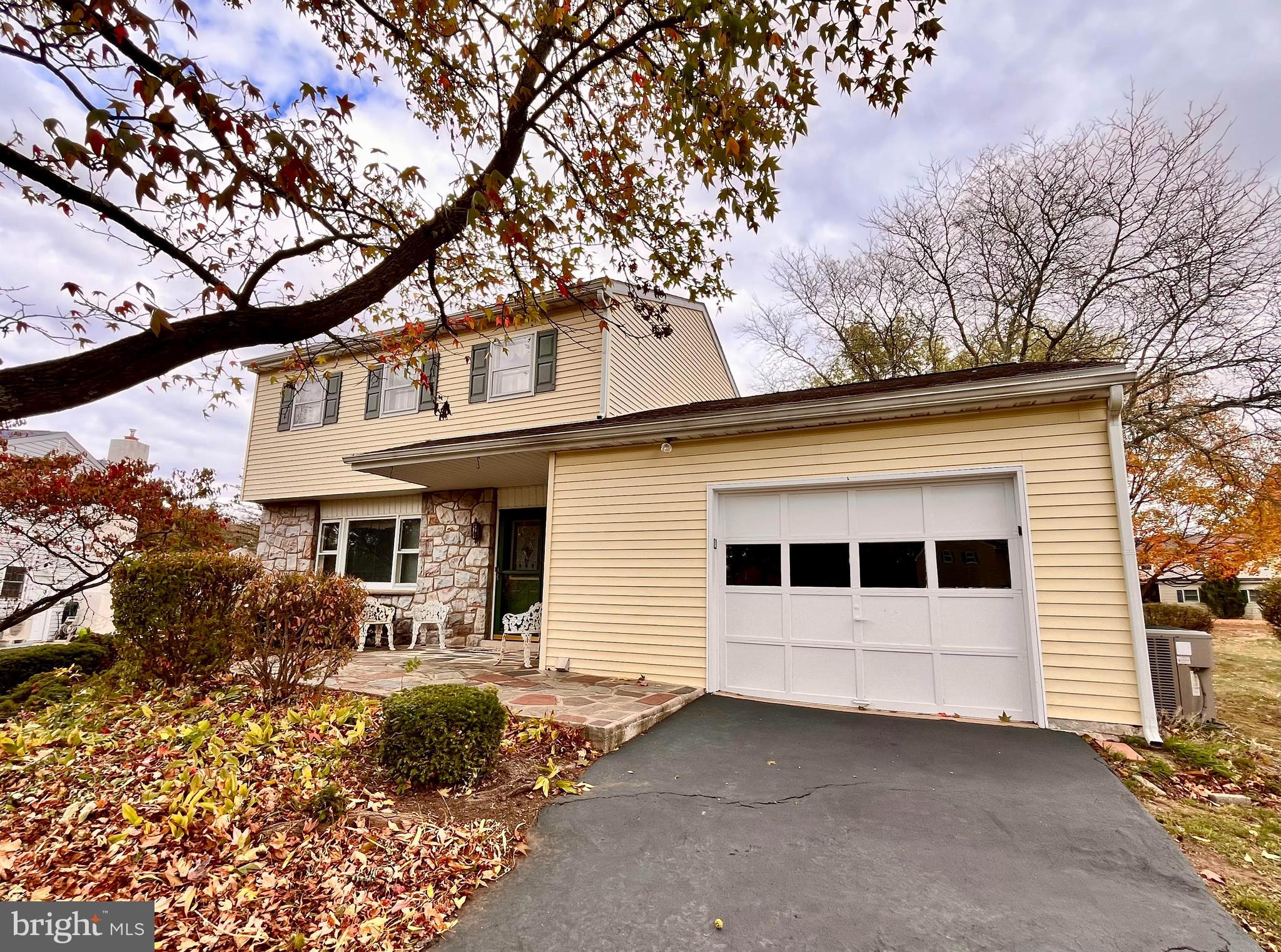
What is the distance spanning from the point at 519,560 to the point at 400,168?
6574 millimetres

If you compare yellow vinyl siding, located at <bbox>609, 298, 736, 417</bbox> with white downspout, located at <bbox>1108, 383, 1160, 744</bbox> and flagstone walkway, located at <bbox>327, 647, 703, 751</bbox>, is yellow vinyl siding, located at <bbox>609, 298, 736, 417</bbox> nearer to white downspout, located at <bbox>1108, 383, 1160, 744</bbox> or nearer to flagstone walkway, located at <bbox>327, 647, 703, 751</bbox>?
flagstone walkway, located at <bbox>327, 647, 703, 751</bbox>

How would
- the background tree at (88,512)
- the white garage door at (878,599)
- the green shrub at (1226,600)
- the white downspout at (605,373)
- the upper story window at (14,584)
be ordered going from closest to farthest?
the white garage door at (878,599) < the background tree at (88,512) < the white downspout at (605,373) < the upper story window at (14,584) < the green shrub at (1226,600)

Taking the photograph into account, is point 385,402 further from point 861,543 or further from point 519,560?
point 861,543

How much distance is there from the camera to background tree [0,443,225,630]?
7203mm

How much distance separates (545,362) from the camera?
10.3m

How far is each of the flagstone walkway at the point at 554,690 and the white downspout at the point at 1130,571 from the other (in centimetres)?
376

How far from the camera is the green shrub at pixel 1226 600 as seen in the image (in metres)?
17.7

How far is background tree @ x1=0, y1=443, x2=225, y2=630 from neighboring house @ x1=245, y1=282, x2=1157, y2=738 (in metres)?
2.60

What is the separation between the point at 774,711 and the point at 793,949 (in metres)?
3.44

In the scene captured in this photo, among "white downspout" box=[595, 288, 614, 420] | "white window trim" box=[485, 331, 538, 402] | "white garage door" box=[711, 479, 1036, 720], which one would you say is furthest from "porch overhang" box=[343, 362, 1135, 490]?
"white window trim" box=[485, 331, 538, 402]

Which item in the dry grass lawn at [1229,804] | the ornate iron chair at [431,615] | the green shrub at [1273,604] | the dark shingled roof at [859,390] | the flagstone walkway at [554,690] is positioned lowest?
the dry grass lawn at [1229,804]

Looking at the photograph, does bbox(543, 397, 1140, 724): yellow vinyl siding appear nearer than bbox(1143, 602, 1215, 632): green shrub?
Yes

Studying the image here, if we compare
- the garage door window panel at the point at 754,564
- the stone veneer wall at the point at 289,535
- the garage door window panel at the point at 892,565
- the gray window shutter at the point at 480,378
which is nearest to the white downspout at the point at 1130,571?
the garage door window panel at the point at 892,565

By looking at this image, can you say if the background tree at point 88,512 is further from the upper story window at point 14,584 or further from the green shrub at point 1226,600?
the green shrub at point 1226,600
